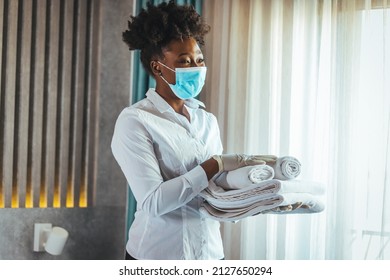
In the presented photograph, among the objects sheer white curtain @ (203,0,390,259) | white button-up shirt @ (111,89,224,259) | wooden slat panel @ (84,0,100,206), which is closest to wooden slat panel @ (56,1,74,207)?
wooden slat panel @ (84,0,100,206)

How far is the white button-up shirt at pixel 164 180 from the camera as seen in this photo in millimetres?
1692

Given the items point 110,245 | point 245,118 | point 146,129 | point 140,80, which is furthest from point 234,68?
point 146,129

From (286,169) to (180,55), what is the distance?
451 mm

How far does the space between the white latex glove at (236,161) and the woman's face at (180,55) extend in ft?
1.03

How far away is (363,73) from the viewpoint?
275 cm

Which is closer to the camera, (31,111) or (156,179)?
(156,179)

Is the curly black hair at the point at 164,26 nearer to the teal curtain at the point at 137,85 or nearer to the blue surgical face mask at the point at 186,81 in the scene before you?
the blue surgical face mask at the point at 186,81

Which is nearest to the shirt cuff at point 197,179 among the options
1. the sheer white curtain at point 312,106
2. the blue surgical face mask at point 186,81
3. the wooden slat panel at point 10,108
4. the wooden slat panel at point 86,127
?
the blue surgical face mask at point 186,81

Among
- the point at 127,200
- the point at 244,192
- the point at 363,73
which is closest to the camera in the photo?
the point at 244,192

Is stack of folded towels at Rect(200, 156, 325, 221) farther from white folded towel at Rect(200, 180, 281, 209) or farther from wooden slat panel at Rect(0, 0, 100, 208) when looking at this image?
wooden slat panel at Rect(0, 0, 100, 208)

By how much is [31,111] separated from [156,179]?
52.8 inches

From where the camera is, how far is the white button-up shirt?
1692 mm
